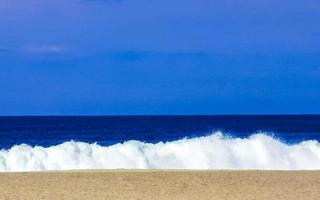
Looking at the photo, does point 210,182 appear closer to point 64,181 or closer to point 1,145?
point 64,181

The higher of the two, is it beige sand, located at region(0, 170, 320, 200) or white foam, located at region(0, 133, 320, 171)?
white foam, located at region(0, 133, 320, 171)

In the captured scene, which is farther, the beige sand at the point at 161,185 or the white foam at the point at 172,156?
the white foam at the point at 172,156

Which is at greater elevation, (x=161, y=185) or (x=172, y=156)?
(x=172, y=156)

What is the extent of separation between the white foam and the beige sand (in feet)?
32.1

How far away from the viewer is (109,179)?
60.3 ft

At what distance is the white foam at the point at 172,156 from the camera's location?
29.8 meters

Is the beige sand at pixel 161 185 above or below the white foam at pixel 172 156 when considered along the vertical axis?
below

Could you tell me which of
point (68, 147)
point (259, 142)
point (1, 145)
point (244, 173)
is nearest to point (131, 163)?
point (68, 147)

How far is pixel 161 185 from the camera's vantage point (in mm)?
17594

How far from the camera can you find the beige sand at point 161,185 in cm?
1622

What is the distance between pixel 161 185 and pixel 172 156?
13.8m

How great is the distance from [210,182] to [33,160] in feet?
44.2

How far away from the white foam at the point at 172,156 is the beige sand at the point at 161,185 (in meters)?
9.78

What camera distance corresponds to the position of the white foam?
2980 centimetres
